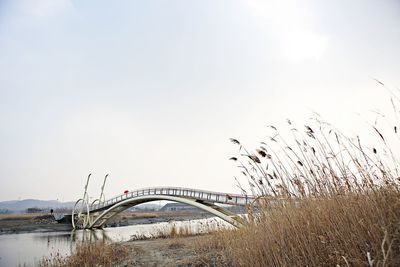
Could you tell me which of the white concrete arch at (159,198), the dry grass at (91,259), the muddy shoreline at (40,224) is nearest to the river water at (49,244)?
the white concrete arch at (159,198)

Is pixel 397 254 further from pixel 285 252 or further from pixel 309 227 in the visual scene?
pixel 285 252

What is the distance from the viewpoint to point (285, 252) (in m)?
3.48

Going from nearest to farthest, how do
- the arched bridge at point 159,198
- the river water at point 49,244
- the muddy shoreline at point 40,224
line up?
the river water at point 49,244 < the arched bridge at point 159,198 < the muddy shoreline at point 40,224

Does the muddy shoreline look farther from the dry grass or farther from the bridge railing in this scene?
the dry grass

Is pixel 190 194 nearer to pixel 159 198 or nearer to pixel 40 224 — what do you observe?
pixel 159 198

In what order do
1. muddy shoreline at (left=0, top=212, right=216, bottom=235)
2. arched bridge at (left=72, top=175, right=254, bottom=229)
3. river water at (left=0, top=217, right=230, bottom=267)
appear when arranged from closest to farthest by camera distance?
1. river water at (left=0, top=217, right=230, bottom=267)
2. arched bridge at (left=72, top=175, right=254, bottom=229)
3. muddy shoreline at (left=0, top=212, right=216, bottom=235)

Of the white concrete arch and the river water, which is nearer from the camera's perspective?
the river water

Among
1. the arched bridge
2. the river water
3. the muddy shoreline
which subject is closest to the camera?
the river water

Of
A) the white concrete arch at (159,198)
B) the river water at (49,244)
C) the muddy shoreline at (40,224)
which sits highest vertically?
the white concrete arch at (159,198)

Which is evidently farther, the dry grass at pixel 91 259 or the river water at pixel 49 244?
the river water at pixel 49 244

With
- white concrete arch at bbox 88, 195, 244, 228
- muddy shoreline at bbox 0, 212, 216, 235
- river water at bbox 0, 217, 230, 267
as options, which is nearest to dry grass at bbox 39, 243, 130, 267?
river water at bbox 0, 217, 230, 267

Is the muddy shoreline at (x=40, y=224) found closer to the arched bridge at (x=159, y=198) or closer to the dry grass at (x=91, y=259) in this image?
the arched bridge at (x=159, y=198)

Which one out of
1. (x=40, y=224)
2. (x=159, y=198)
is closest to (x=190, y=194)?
(x=159, y=198)

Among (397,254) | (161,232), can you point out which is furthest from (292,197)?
(161,232)
